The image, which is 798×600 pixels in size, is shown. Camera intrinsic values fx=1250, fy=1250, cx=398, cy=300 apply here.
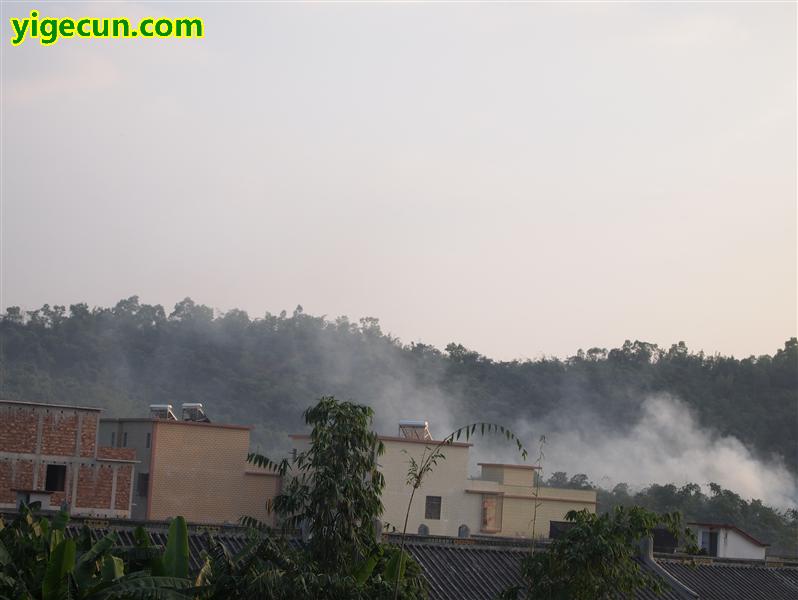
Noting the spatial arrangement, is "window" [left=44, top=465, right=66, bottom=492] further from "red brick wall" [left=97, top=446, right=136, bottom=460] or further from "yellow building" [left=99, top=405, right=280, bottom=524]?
"yellow building" [left=99, top=405, right=280, bottom=524]

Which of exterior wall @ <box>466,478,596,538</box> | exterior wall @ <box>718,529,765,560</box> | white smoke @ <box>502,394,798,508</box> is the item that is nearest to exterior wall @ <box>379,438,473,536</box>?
exterior wall @ <box>466,478,596,538</box>

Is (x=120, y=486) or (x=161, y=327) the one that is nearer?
(x=120, y=486)

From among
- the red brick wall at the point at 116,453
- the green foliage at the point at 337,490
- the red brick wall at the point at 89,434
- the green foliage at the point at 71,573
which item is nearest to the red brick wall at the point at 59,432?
the red brick wall at the point at 89,434

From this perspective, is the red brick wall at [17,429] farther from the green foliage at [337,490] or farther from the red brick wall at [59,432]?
the green foliage at [337,490]

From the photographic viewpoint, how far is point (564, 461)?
12144 centimetres

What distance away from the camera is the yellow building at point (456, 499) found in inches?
2522

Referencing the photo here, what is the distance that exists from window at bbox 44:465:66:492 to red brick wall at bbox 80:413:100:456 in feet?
4.05

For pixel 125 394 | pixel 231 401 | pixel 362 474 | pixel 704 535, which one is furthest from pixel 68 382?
pixel 362 474

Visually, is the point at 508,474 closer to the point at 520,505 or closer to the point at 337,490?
the point at 520,505

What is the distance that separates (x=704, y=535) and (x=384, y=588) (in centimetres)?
3904

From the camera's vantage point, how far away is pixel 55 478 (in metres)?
54.3

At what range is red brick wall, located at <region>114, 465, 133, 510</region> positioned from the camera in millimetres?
55250

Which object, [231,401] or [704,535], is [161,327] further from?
[704,535]

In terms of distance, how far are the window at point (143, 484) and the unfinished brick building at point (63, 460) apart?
3.23 metres
